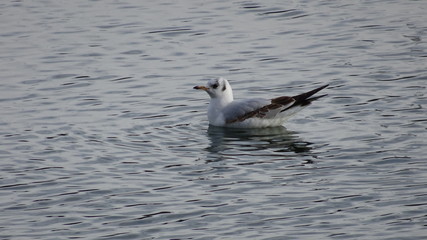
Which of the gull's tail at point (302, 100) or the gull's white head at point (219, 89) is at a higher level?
the gull's white head at point (219, 89)

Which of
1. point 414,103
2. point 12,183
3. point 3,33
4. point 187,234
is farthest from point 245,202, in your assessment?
point 3,33

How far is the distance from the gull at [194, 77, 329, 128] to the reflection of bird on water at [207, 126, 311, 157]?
12 cm

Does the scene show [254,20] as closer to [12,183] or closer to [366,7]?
[366,7]

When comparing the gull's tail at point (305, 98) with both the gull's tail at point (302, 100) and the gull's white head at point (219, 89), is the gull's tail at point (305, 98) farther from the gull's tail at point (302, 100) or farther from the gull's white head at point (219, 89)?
the gull's white head at point (219, 89)

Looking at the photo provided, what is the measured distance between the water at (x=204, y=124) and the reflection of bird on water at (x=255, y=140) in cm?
5

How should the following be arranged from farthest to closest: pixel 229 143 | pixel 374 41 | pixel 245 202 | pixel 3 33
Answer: pixel 3 33, pixel 374 41, pixel 229 143, pixel 245 202

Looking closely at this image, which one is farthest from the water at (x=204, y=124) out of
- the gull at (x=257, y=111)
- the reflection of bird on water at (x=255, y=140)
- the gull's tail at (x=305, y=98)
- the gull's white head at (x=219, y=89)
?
the gull's white head at (x=219, y=89)

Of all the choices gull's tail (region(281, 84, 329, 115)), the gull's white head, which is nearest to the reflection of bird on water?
gull's tail (region(281, 84, 329, 115))

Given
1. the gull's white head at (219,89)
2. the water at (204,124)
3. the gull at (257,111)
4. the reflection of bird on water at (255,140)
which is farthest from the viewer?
the gull's white head at (219,89)

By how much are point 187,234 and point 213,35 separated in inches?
477

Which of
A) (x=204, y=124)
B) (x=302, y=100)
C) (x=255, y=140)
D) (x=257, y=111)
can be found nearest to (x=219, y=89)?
(x=204, y=124)

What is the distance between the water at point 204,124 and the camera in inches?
496

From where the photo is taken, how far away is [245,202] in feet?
42.9

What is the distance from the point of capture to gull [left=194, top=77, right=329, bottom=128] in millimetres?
17500
